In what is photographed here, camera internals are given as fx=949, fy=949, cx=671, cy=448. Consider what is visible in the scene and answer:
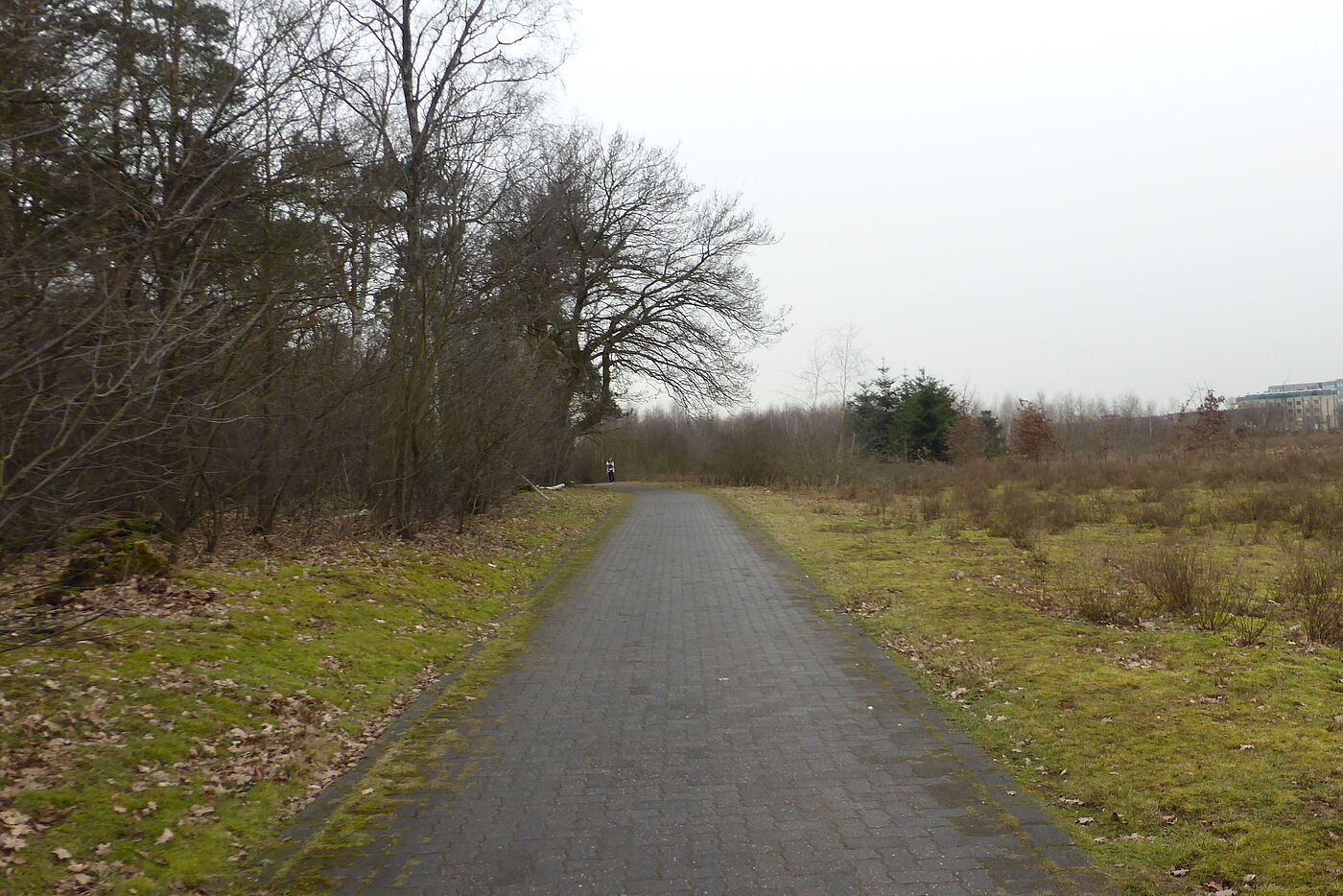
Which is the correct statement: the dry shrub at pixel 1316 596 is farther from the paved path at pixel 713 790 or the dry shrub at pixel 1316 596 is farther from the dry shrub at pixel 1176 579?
the paved path at pixel 713 790

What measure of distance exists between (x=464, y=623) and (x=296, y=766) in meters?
4.73

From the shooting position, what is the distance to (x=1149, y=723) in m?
5.96

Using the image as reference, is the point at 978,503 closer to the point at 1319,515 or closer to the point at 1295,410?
the point at 1319,515

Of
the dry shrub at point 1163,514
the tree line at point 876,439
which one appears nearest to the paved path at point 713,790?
the dry shrub at point 1163,514

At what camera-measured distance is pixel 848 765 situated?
554 cm

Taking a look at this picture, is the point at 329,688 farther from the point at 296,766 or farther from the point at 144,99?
the point at 144,99

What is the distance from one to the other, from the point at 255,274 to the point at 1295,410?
70.9 metres

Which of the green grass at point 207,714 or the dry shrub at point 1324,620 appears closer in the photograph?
the green grass at point 207,714

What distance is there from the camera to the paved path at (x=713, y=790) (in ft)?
13.6

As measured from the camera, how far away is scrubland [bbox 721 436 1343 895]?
4.39m

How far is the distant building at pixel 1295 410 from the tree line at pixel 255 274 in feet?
118

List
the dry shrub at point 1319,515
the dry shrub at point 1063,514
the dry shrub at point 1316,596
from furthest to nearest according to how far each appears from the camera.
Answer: the dry shrub at point 1063,514 < the dry shrub at point 1319,515 < the dry shrub at point 1316,596

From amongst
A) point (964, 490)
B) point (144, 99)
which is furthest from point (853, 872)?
point (964, 490)

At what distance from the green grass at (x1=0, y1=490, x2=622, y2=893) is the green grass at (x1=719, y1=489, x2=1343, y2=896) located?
400 cm
